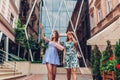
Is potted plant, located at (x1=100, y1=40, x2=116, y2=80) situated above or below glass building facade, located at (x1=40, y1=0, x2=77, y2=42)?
below

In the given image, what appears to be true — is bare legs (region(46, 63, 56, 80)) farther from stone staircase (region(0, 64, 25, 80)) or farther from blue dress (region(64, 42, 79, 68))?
stone staircase (region(0, 64, 25, 80))

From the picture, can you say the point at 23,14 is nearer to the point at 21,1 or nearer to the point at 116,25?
the point at 21,1

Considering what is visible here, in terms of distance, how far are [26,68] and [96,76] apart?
265 inches

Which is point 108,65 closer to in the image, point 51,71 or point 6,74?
point 51,71

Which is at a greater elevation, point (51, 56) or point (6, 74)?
point (51, 56)

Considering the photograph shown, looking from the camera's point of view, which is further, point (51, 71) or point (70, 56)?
point (70, 56)

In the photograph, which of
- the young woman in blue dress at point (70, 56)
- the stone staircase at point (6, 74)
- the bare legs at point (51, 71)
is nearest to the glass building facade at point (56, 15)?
the stone staircase at point (6, 74)

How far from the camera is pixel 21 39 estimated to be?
18.5m

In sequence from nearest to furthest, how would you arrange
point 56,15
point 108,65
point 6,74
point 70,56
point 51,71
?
point 51,71 < point 70,56 < point 108,65 < point 6,74 < point 56,15

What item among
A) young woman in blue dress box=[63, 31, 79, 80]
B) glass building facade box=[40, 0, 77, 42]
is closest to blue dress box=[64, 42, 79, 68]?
young woman in blue dress box=[63, 31, 79, 80]

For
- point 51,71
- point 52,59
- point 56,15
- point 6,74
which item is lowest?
point 6,74

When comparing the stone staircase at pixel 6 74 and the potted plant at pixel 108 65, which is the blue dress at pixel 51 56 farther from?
the stone staircase at pixel 6 74

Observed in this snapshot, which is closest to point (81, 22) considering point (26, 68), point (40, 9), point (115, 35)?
point (40, 9)

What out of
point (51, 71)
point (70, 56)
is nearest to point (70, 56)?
point (70, 56)
